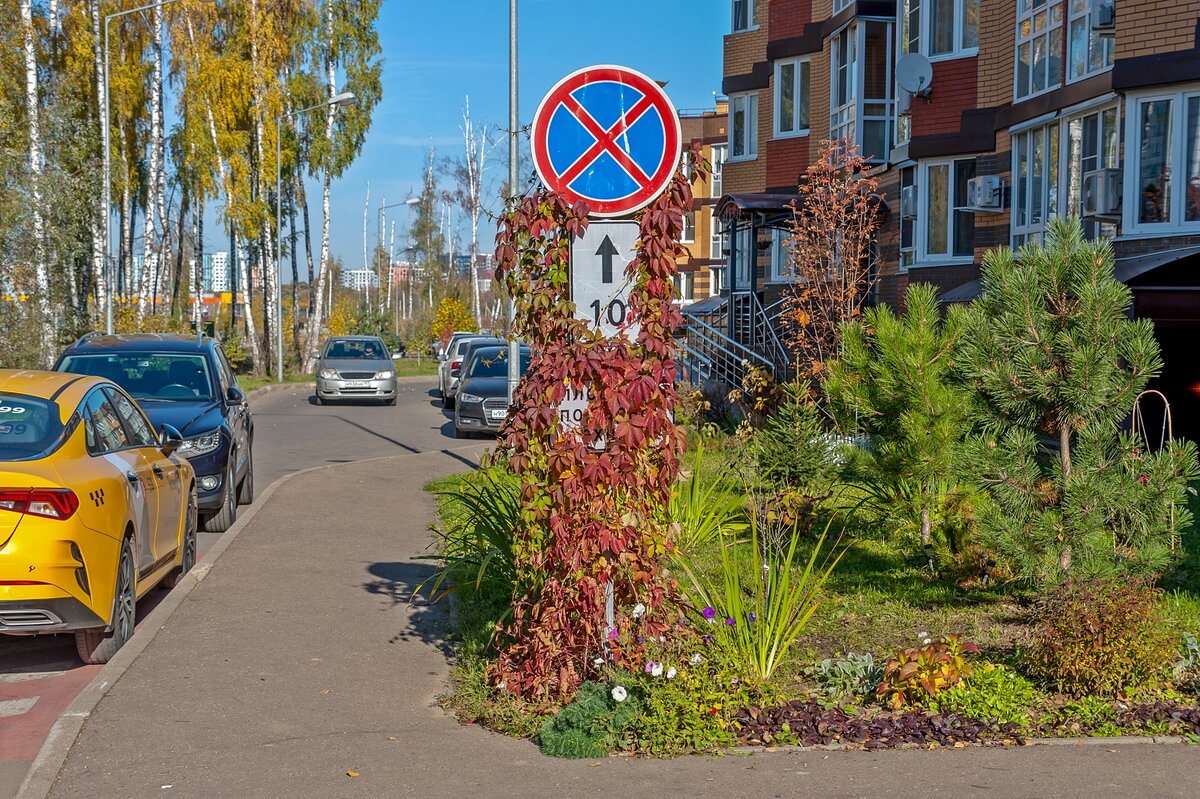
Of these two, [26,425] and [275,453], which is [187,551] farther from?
[275,453]

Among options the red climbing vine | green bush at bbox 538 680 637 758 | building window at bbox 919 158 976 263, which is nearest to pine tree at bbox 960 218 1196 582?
the red climbing vine

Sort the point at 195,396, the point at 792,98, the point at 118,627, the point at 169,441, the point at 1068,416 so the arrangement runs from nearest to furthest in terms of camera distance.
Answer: the point at 1068,416 < the point at 118,627 < the point at 169,441 < the point at 195,396 < the point at 792,98

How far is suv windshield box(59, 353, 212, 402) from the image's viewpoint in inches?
499

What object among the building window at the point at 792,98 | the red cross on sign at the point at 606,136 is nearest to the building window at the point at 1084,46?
the building window at the point at 792,98

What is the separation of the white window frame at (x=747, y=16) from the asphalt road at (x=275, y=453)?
1292 centimetres

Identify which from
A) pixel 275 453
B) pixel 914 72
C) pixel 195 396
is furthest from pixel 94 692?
pixel 914 72

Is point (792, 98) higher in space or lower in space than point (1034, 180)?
higher

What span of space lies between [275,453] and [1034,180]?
12572mm

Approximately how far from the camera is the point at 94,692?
643cm

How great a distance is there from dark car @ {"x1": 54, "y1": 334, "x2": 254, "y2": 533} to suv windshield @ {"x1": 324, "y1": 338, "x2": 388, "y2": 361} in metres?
18.9

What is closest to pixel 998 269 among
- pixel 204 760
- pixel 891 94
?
pixel 204 760

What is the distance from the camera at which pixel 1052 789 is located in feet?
16.6

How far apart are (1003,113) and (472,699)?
59.4ft

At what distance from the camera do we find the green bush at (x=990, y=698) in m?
5.76
